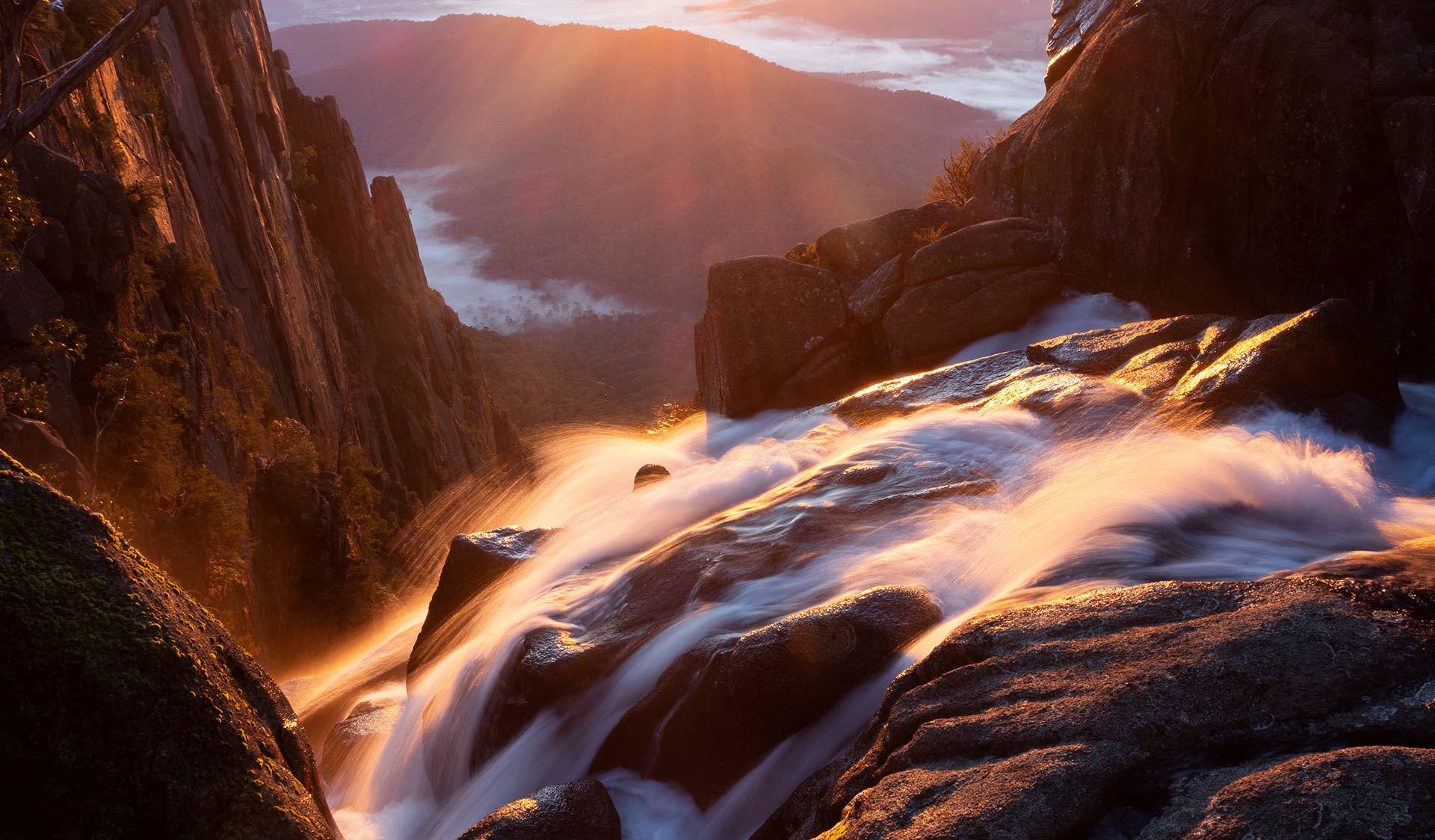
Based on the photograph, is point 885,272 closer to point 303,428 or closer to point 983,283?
point 983,283

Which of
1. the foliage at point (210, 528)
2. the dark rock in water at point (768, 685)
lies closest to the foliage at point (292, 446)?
the foliage at point (210, 528)

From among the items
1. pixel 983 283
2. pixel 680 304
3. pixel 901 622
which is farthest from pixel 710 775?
pixel 680 304

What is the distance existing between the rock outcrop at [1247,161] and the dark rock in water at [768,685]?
800cm

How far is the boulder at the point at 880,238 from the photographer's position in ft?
70.0

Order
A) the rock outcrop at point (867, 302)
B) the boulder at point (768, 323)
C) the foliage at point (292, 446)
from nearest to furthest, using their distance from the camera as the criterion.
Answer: the rock outcrop at point (867, 302)
the boulder at point (768, 323)
the foliage at point (292, 446)

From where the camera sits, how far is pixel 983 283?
60.7ft

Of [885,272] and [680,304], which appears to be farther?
[680,304]

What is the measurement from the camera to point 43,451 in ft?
40.1

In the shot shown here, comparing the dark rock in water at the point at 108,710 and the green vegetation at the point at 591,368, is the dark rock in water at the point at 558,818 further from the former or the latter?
the green vegetation at the point at 591,368

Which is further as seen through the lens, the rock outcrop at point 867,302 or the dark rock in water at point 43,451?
the rock outcrop at point 867,302

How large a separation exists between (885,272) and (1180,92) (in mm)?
6277

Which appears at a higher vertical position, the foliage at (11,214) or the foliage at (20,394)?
the foliage at (11,214)

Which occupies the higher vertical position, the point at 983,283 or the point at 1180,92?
the point at 1180,92

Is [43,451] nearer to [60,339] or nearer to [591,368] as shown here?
[60,339]
